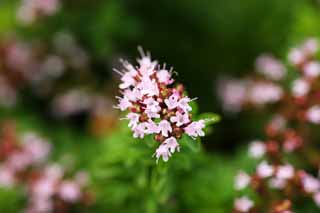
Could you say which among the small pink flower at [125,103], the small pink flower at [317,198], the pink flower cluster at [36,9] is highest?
the pink flower cluster at [36,9]

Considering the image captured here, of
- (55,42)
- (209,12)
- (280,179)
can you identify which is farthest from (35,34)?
(280,179)

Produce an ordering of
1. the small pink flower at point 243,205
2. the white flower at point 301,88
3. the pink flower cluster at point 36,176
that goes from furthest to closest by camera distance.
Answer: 1. the pink flower cluster at point 36,176
2. the white flower at point 301,88
3. the small pink flower at point 243,205

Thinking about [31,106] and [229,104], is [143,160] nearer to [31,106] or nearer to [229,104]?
[229,104]

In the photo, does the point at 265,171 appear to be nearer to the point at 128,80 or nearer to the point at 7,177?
the point at 128,80

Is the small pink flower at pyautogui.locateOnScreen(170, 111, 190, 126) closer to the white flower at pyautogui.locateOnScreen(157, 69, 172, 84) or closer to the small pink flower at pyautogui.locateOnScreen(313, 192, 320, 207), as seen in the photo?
the white flower at pyautogui.locateOnScreen(157, 69, 172, 84)

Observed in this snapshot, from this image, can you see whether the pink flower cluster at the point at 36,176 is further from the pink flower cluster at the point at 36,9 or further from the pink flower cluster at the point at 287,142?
the pink flower cluster at the point at 287,142

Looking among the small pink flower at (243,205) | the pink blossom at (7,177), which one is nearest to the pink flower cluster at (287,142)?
the small pink flower at (243,205)
